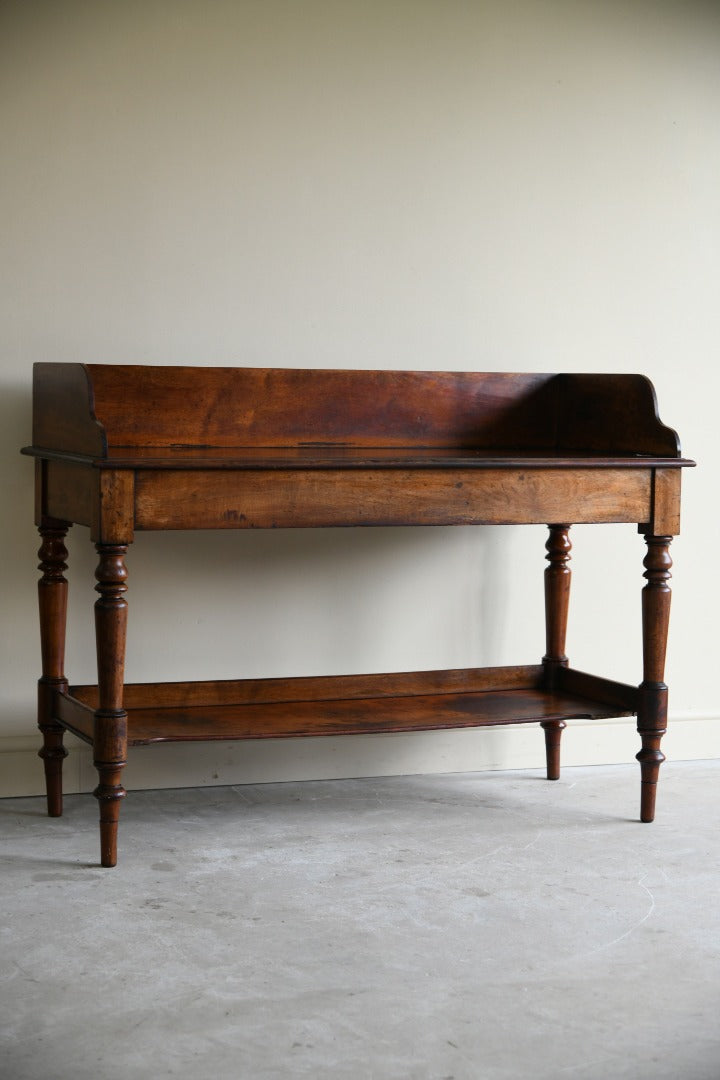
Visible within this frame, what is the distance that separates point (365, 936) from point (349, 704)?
1.01 meters

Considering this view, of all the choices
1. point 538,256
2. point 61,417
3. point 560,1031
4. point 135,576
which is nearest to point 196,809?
point 135,576

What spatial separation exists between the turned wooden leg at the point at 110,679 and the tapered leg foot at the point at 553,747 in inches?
58.4

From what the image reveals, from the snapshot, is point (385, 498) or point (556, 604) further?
point (556, 604)

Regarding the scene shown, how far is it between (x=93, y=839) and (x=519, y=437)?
1745mm

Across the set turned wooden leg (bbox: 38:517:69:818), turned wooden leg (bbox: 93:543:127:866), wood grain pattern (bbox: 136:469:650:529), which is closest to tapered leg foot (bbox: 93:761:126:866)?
turned wooden leg (bbox: 93:543:127:866)

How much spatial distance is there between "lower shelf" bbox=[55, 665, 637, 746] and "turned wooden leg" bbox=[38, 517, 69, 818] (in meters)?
0.06

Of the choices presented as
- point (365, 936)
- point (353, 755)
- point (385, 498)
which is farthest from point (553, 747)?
point (365, 936)

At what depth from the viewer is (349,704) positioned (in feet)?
11.8

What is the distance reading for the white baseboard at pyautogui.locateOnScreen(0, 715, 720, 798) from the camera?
3715mm

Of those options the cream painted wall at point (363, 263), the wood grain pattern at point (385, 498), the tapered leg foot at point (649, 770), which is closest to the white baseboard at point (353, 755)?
the cream painted wall at point (363, 263)

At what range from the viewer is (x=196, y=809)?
360cm

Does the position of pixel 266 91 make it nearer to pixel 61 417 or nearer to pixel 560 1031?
pixel 61 417

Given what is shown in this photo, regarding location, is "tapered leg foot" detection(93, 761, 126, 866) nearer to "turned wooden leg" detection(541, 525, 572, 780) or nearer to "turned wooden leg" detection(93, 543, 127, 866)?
"turned wooden leg" detection(93, 543, 127, 866)

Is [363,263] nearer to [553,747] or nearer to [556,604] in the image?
[556,604]
